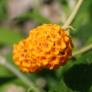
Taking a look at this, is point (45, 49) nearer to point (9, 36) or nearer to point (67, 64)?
point (67, 64)

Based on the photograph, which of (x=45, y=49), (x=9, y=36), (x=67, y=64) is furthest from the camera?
(x=9, y=36)

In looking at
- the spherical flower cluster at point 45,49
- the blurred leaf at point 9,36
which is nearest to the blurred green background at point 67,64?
the blurred leaf at point 9,36

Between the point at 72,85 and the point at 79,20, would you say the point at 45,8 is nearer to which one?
the point at 79,20

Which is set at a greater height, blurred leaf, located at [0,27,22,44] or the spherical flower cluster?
the spherical flower cluster

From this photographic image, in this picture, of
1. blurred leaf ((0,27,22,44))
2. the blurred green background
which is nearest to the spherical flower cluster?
the blurred green background

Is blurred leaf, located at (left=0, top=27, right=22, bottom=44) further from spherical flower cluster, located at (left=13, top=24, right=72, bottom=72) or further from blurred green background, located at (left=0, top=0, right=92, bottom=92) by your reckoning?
spherical flower cluster, located at (left=13, top=24, right=72, bottom=72)

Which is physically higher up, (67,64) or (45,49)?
(45,49)

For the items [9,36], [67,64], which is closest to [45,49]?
[67,64]

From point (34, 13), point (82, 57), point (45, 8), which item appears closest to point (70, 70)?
point (82, 57)
